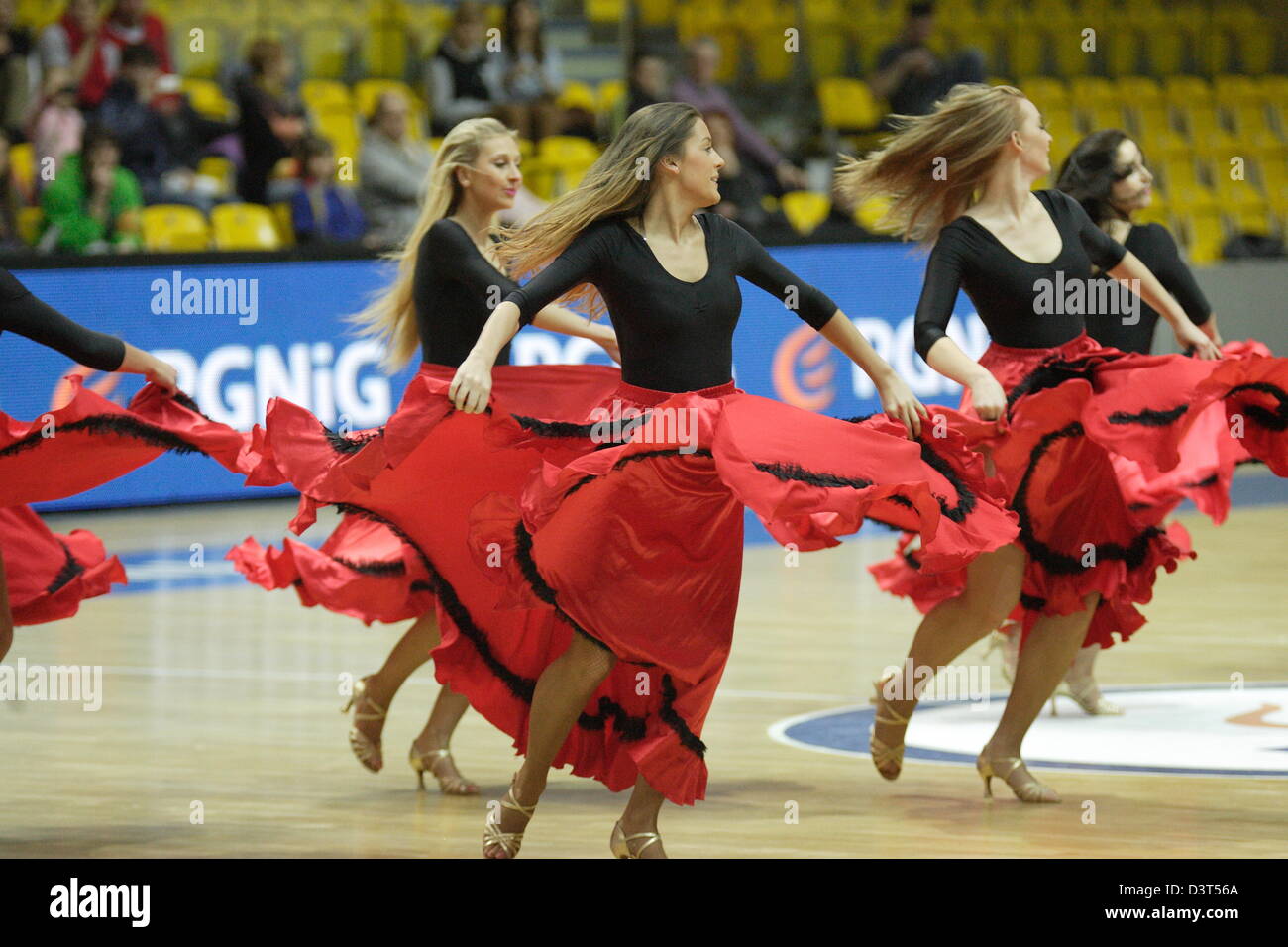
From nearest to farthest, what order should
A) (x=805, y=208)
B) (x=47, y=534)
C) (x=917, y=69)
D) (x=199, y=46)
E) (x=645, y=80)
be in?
(x=47, y=534) < (x=645, y=80) < (x=199, y=46) < (x=805, y=208) < (x=917, y=69)

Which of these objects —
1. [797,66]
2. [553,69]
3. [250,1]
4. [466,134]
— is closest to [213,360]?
[250,1]

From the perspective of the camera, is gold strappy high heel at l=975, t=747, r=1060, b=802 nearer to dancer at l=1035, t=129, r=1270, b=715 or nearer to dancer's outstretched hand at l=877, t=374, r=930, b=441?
dancer at l=1035, t=129, r=1270, b=715

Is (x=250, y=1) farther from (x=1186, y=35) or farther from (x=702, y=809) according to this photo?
(x=702, y=809)

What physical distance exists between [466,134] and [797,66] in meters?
9.25

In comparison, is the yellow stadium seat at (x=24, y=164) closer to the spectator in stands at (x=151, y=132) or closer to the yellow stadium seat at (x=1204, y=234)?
the spectator in stands at (x=151, y=132)

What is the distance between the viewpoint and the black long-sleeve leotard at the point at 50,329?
570 centimetres

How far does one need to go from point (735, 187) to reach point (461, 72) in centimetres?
193

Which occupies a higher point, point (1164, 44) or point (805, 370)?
point (1164, 44)

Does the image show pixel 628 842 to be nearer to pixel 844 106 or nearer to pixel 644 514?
pixel 644 514

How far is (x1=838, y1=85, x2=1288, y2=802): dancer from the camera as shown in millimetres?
6016

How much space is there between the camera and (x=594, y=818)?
609 cm

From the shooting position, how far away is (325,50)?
14898 millimetres

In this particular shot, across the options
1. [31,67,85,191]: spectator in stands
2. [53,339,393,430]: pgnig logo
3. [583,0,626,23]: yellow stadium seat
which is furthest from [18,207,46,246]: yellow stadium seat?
[583,0,626,23]: yellow stadium seat

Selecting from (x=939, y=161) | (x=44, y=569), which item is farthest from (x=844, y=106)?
(x=44, y=569)
